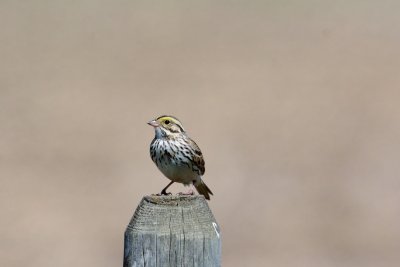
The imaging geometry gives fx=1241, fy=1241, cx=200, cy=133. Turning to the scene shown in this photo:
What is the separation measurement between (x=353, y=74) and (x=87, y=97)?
4190 mm

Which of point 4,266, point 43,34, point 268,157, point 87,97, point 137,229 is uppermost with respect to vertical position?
point 43,34

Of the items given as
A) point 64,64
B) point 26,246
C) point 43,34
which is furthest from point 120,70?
point 26,246

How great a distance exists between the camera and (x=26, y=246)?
12.8 meters

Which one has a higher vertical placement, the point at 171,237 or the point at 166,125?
the point at 166,125

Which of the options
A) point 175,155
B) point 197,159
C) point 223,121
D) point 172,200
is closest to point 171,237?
point 172,200

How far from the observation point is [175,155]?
7.65 meters

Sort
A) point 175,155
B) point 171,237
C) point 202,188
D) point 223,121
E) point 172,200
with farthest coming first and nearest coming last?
1. point 223,121
2. point 202,188
3. point 175,155
4. point 172,200
5. point 171,237

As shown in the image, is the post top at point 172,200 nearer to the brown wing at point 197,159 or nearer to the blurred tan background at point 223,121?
the brown wing at point 197,159

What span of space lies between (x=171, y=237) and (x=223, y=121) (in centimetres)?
1296

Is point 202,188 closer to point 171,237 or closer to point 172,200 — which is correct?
point 172,200

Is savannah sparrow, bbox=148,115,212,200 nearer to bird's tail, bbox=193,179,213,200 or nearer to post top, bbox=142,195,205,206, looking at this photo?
bird's tail, bbox=193,179,213,200

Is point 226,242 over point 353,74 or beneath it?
beneath

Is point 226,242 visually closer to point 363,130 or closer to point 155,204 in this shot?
point 363,130

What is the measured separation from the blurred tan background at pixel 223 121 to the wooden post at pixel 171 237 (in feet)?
26.0
